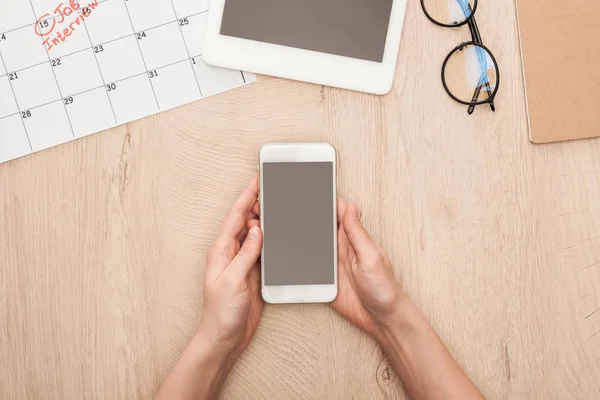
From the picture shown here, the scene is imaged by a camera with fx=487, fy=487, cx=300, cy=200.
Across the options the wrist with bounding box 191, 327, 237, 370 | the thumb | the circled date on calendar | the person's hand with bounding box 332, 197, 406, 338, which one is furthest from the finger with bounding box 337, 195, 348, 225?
the circled date on calendar

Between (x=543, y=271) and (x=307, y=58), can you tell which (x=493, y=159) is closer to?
(x=543, y=271)

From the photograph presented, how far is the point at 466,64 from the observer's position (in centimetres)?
64

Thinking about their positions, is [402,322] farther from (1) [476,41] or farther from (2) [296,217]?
(1) [476,41]

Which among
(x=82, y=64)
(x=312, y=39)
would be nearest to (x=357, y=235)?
(x=312, y=39)

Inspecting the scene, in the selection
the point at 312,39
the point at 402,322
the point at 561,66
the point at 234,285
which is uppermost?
the point at 312,39

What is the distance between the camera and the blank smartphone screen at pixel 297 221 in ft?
2.04

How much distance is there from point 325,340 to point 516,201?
313 millimetres

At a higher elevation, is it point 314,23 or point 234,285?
point 314,23

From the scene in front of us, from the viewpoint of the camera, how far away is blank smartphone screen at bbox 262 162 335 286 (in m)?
0.62

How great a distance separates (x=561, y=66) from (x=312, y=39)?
323 millimetres

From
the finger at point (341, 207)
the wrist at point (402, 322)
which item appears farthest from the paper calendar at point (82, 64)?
the wrist at point (402, 322)

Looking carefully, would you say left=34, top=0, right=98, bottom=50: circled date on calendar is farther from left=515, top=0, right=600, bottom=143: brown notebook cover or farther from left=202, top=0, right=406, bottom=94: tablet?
left=515, top=0, right=600, bottom=143: brown notebook cover

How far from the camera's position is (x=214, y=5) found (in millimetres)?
619

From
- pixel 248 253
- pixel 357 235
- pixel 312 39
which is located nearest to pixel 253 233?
pixel 248 253
